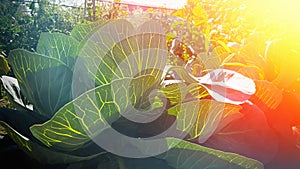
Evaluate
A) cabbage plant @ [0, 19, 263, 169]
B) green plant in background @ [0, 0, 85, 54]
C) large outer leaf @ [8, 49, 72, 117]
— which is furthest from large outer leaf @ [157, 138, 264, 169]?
green plant in background @ [0, 0, 85, 54]

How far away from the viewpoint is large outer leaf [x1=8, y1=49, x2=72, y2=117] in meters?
0.33

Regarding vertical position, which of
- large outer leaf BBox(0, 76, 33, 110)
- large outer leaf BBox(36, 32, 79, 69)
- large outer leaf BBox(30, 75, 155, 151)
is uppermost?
large outer leaf BBox(36, 32, 79, 69)

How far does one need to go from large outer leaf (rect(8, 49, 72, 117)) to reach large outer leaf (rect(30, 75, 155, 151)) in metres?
0.06

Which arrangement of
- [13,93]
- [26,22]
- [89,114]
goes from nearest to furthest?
1. [89,114]
2. [13,93]
3. [26,22]

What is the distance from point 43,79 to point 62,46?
0.05 metres

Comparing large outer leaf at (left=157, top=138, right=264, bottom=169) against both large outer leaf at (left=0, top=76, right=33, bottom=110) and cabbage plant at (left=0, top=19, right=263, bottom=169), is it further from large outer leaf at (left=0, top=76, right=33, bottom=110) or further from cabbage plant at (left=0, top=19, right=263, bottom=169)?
large outer leaf at (left=0, top=76, right=33, bottom=110)

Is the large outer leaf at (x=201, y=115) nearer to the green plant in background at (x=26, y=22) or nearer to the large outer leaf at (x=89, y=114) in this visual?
the large outer leaf at (x=89, y=114)

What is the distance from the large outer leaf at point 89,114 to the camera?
0.88ft

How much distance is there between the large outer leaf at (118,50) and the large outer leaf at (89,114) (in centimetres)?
3

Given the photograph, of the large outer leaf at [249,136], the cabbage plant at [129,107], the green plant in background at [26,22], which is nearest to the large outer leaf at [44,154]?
the cabbage plant at [129,107]

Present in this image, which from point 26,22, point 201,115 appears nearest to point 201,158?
point 201,115

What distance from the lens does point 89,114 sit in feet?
0.89

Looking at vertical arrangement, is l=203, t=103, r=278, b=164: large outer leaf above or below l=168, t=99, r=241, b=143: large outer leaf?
below

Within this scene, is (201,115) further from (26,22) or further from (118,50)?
(26,22)
